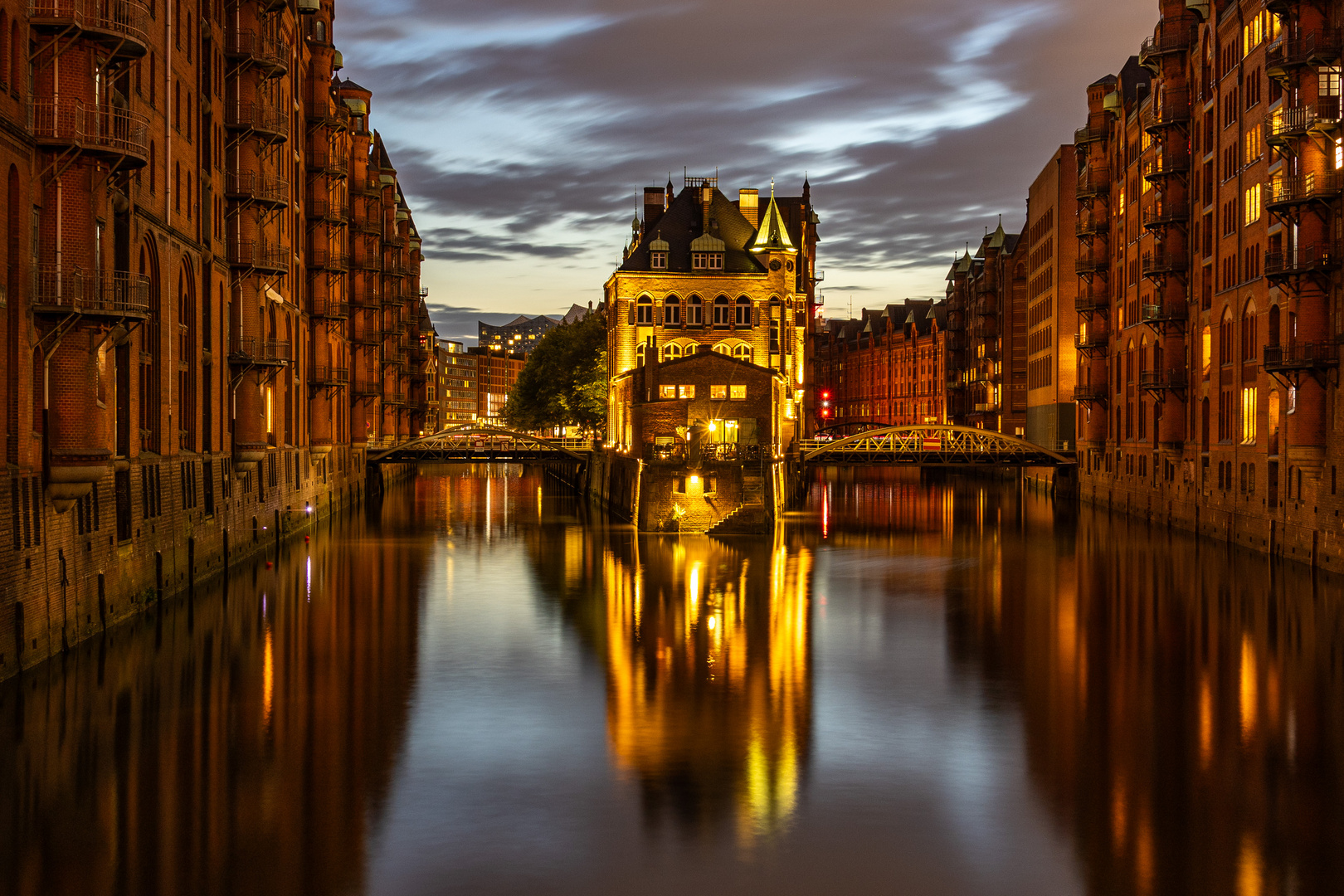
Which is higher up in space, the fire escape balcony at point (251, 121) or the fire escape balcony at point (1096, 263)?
the fire escape balcony at point (251, 121)

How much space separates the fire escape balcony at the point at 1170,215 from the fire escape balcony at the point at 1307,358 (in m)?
20.8

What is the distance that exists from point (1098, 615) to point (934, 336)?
441ft

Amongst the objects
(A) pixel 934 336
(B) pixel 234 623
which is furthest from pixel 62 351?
(A) pixel 934 336

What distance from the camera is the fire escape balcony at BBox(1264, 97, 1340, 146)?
46409mm

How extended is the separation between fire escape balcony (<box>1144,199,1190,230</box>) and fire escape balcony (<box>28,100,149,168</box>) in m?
52.3

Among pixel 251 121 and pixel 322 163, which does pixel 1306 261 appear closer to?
pixel 251 121

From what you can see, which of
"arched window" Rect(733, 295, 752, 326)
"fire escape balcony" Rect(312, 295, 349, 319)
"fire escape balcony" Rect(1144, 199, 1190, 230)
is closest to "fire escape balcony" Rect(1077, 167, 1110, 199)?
"fire escape balcony" Rect(1144, 199, 1190, 230)

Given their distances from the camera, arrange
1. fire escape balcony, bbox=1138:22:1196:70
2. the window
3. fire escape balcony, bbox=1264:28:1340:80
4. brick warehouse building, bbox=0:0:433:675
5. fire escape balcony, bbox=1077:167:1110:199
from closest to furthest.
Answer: brick warehouse building, bbox=0:0:433:675, fire escape balcony, bbox=1264:28:1340:80, the window, fire escape balcony, bbox=1138:22:1196:70, fire escape balcony, bbox=1077:167:1110:199

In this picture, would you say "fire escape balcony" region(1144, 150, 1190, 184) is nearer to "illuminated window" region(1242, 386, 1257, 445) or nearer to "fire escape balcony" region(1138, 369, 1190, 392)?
"fire escape balcony" region(1138, 369, 1190, 392)

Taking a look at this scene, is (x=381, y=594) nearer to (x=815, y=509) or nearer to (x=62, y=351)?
(x=62, y=351)

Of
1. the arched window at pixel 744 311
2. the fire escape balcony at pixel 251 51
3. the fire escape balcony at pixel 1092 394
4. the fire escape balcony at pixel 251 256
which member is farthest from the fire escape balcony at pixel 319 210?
the fire escape balcony at pixel 1092 394

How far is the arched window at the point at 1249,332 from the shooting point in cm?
5619

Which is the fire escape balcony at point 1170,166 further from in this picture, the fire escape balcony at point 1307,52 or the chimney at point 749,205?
the chimney at point 749,205

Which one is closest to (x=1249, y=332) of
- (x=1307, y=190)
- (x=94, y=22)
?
(x=1307, y=190)
